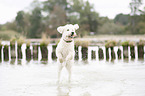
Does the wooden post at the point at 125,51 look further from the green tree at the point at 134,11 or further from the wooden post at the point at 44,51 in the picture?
the green tree at the point at 134,11

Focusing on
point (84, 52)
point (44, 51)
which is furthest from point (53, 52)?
A: point (84, 52)

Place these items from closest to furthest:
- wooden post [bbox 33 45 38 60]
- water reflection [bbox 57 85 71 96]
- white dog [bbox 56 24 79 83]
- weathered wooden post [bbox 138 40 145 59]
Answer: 1. water reflection [bbox 57 85 71 96]
2. white dog [bbox 56 24 79 83]
3. weathered wooden post [bbox 138 40 145 59]
4. wooden post [bbox 33 45 38 60]

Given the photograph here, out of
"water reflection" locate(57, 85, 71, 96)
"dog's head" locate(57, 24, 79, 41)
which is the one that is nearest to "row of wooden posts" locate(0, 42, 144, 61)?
"dog's head" locate(57, 24, 79, 41)

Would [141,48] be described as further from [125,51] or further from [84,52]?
[84,52]

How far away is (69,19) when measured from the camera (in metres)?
65.5

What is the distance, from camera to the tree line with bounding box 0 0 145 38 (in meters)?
63.8

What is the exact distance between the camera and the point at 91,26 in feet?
223

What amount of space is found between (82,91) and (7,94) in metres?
2.07

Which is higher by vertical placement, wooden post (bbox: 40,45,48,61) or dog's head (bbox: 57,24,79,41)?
dog's head (bbox: 57,24,79,41)

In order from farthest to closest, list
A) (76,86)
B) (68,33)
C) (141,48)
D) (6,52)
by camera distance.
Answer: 1. (6,52)
2. (141,48)
3. (76,86)
4. (68,33)

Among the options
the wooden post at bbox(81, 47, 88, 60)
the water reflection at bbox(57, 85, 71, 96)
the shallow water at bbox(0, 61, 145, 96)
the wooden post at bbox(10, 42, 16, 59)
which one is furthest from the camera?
the wooden post at bbox(10, 42, 16, 59)

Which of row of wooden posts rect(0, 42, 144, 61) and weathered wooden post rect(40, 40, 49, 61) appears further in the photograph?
weathered wooden post rect(40, 40, 49, 61)

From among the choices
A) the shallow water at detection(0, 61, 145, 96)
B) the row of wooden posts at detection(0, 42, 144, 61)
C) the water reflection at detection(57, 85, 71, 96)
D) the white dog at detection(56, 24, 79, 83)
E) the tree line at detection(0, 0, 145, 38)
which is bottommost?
the water reflection at detection(57, 85, 71, 96)

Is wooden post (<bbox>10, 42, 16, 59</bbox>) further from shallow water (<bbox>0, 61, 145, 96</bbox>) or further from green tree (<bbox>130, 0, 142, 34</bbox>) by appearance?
green tree (<bbox>130, 0, 142, 34</bbox>)
